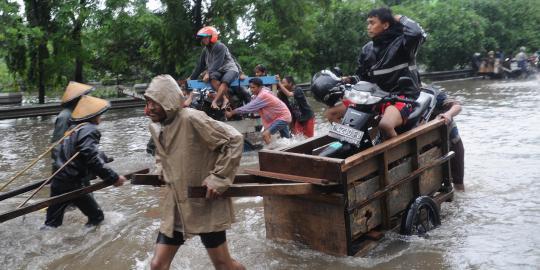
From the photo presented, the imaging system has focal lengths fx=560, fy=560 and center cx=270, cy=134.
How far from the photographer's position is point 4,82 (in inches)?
971

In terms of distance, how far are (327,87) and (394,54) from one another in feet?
2.39

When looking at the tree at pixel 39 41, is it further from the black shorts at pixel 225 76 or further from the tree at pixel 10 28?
the black shorts at pixel 225 76

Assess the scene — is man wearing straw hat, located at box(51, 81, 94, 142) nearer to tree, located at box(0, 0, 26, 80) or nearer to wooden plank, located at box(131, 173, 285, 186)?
wooden plank, located at box(131, 173, 285, 186)

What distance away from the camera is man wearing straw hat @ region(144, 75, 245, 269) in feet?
12.4

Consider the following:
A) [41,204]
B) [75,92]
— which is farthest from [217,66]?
[41,204]

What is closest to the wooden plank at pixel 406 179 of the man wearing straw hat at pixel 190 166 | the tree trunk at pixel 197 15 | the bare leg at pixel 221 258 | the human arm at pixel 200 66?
the bare leg at pixel 221 258

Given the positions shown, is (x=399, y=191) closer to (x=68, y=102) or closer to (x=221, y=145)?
(x=221, y=145)

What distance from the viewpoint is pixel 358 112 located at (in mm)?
5262

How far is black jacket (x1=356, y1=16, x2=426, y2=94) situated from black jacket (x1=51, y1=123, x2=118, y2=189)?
2786 millimetres

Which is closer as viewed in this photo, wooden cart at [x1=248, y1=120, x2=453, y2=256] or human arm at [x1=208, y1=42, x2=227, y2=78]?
wooden cart at [x1=248, y1=120, x2=453, y2=256]

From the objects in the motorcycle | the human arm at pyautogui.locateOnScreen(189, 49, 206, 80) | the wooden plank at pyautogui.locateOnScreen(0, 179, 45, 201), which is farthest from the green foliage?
the motorcycle

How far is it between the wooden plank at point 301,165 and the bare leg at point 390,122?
0.93 m

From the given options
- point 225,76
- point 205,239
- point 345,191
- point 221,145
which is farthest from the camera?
point 225,76

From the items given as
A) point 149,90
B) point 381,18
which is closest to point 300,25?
point 381,18
